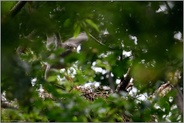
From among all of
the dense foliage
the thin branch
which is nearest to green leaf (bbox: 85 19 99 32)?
the dense foliage

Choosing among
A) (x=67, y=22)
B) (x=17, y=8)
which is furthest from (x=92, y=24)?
(x=17, y=8)

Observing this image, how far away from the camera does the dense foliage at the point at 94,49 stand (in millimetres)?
759

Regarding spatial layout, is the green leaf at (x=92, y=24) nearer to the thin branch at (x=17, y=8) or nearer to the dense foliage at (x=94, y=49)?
the dense foliage at (x=94, y=49)

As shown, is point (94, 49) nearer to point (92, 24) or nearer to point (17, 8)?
point (92, 24)

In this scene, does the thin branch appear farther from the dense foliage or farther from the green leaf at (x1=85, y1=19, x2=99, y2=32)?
the green leaf at (x1=85, y1=19, x2=99, y2=32)

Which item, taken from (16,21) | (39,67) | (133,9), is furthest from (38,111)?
(133,9)

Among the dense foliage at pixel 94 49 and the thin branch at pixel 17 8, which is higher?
the thin branch at pixel 17 8

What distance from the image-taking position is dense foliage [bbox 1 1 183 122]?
0.76 m

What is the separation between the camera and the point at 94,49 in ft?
3.02

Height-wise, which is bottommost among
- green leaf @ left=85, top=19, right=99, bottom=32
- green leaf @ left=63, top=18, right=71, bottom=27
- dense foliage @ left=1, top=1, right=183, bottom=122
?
dense foliage @ left=1, top=1, right=183, bottom=122

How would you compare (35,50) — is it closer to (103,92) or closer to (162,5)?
(162,5)

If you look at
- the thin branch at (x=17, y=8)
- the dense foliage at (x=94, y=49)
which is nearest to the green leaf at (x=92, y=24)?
the dense foliage at (x=94, y=49)

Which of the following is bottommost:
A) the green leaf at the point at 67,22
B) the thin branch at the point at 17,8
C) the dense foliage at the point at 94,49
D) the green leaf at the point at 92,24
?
the dense foliage at the point at 94,49

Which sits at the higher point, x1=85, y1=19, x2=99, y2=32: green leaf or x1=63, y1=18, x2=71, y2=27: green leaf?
x1=63, y1=18, x2=71, y2=27: green leaf
